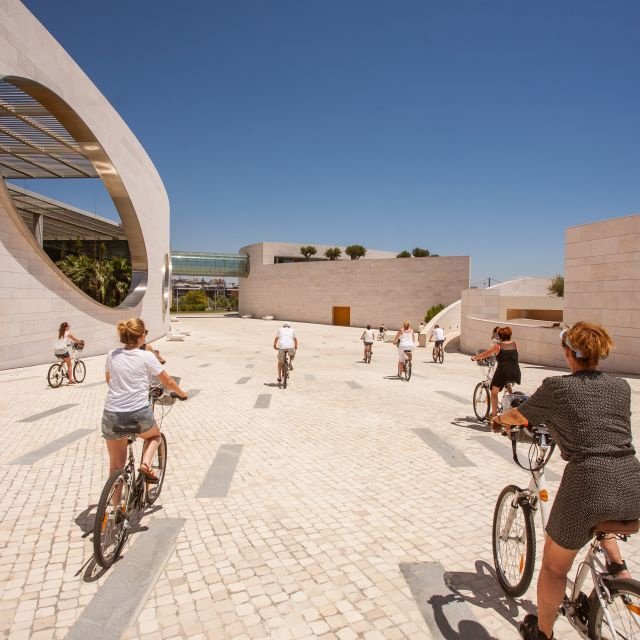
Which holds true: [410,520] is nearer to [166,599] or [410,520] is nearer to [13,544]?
[166,599]

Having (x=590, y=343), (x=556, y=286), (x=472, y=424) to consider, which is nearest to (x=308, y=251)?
(x=556, y=286)

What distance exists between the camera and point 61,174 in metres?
23.5

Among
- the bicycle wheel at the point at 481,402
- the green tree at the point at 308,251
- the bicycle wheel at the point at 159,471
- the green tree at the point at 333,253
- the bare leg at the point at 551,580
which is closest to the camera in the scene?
Result: the bare leg at the point at 551,580

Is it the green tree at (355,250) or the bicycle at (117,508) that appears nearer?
the bicycle at (117,508)

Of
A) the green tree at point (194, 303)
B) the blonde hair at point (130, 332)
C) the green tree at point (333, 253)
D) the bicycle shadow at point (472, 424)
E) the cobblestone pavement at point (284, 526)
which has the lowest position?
the cobblestone pavement at point (284, 526)

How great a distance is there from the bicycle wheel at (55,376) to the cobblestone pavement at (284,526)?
6.18 feet

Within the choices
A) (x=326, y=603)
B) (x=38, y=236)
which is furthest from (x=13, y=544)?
(x=38, y=236)

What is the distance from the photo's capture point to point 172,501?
457 centimetres

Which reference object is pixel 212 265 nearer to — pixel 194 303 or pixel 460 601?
pixel 194 303

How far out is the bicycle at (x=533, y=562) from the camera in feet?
6.98

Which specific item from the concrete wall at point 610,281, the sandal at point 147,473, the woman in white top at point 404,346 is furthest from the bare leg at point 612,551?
the concrete wall at point 610,281

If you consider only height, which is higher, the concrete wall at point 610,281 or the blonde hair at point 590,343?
the concrete wall at point 610,281

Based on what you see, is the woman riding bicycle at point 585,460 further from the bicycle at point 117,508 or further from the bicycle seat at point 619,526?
the bicycle at point 117,508

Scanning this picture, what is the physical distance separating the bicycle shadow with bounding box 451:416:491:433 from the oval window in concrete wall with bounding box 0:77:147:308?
1268cm
